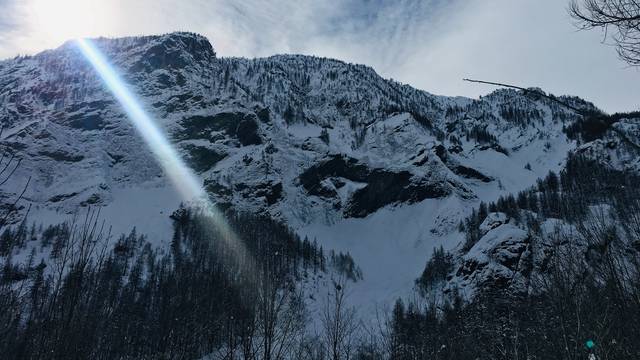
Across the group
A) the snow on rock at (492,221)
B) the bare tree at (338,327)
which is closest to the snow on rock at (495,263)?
the snow on rock at (492,221)

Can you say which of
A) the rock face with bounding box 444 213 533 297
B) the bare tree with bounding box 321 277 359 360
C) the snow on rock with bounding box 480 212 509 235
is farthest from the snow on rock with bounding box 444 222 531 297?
the bare tree with bounding box 321 277 359 360

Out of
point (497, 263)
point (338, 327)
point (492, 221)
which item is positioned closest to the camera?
point (338, 327)

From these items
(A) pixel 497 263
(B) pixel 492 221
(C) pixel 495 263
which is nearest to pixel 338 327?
(C) pixel 495 263

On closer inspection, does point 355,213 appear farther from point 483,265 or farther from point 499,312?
point 499,312

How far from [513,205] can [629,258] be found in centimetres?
13509

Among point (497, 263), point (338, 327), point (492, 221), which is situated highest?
point (492, 221)

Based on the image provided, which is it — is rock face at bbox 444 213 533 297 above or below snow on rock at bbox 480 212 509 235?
below

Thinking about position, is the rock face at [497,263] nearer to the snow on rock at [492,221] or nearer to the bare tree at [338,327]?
the snow on rock at [492,221]

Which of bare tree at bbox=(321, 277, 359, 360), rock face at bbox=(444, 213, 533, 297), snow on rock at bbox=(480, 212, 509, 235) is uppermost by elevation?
snow on rock at bbox=(480, 212, 509, 235)

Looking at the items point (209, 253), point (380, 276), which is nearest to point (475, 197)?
point (380, 276)

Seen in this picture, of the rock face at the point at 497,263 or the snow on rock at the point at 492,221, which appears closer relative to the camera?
the rock face at the point at 497,263

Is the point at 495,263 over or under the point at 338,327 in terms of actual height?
over

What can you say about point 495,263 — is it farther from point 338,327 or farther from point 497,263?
point 338,327

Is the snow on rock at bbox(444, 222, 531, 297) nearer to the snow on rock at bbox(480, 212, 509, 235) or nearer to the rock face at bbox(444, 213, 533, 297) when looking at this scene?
the rock face at bbox(444, 213, 533, 297)
